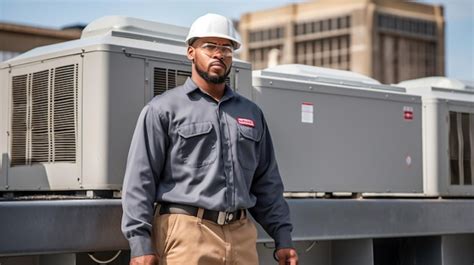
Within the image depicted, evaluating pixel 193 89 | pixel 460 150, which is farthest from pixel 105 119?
pixel 460 150

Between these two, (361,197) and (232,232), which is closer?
(232,232)

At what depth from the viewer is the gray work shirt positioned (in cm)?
296

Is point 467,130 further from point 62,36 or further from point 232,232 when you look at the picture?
point 62,36

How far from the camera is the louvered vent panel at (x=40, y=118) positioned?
3.67 meters

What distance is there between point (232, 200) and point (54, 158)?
39.1 inches

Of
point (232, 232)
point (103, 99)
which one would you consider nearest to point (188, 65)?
point (103, 99)

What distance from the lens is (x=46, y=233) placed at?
3.02 meters

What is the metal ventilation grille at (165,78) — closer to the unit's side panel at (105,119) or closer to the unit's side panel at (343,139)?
the unit's side panel at (105,119)

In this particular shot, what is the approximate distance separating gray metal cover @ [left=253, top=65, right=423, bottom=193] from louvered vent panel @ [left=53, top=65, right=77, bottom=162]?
111cm

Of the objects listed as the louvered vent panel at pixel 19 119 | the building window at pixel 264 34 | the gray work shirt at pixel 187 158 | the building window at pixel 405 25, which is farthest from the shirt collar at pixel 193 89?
the building window at pixel 264 34

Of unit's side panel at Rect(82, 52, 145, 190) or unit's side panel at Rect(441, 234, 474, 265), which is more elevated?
unit's side panel at Rect(82, 52, 145, 190)

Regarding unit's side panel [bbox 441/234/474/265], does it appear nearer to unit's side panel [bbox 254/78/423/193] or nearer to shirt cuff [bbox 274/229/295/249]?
unit's side panel [bbox 254/78/423/193]

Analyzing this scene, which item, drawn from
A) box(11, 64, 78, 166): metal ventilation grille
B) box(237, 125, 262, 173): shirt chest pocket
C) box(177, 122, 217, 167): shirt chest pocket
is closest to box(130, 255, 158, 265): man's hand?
box(177, 122, 217, 167): shirt chest pocket

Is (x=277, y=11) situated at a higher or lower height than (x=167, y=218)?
higher
